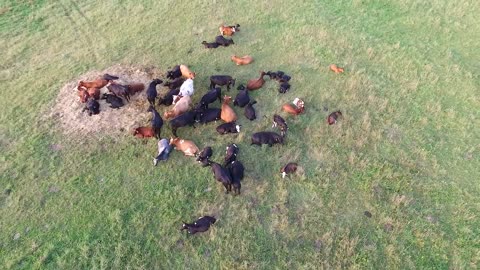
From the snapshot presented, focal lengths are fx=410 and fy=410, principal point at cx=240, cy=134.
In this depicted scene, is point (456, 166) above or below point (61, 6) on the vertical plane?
below

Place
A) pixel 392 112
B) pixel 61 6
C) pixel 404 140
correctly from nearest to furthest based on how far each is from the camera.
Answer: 1. pixel 404 140
2. pixel 392 112
3. pixel 61 6

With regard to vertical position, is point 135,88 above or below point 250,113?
above

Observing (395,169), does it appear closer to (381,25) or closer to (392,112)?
(392,112)

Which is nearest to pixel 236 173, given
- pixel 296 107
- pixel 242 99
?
pixel 242 99

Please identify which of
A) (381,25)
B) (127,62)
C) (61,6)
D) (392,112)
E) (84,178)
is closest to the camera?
(84,178)

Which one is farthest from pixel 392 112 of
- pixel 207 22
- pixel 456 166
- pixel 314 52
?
pixel 207 22

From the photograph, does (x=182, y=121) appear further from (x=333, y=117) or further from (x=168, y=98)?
(x=333, y=117)
